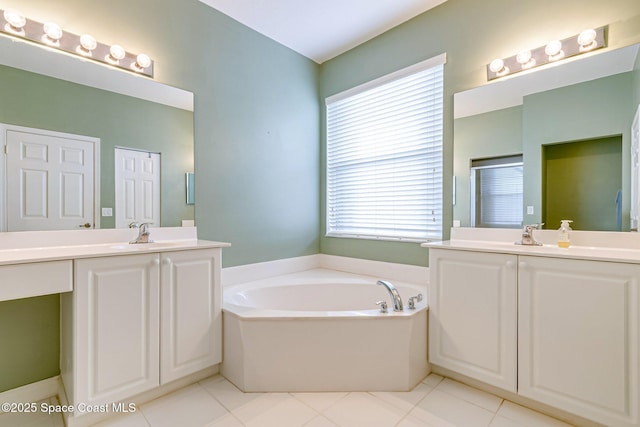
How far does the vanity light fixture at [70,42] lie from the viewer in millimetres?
1594

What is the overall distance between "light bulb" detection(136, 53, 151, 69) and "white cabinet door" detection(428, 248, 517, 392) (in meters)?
2.27

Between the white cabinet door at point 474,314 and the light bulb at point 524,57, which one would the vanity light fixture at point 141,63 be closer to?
the white cabinet door at point 474,314

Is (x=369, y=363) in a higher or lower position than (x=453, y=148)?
lower

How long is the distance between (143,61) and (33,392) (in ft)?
6.85

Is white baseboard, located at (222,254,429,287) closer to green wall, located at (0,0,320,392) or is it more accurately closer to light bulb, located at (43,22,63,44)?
green wall, located at (0,0,320,392)

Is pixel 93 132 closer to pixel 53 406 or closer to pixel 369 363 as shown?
pixel 53 406

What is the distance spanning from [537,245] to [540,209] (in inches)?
9.7

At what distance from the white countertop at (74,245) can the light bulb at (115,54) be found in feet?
3.58

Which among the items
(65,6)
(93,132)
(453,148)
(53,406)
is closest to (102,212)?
(93,132)

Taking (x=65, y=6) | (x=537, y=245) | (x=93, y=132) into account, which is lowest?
(x=537, y=245)

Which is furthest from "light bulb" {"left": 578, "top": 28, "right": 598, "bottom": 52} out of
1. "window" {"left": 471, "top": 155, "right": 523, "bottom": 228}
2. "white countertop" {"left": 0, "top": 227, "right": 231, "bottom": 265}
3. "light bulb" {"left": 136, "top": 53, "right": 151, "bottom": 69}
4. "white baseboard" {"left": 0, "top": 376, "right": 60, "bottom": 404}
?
"white baseboard" {"left": 0, "top": 376, "right": 60, "bottom": 404}

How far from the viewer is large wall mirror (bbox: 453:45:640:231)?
167 centimetres

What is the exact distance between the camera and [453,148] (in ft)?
7.61

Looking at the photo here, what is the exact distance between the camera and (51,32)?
5.50 feet
